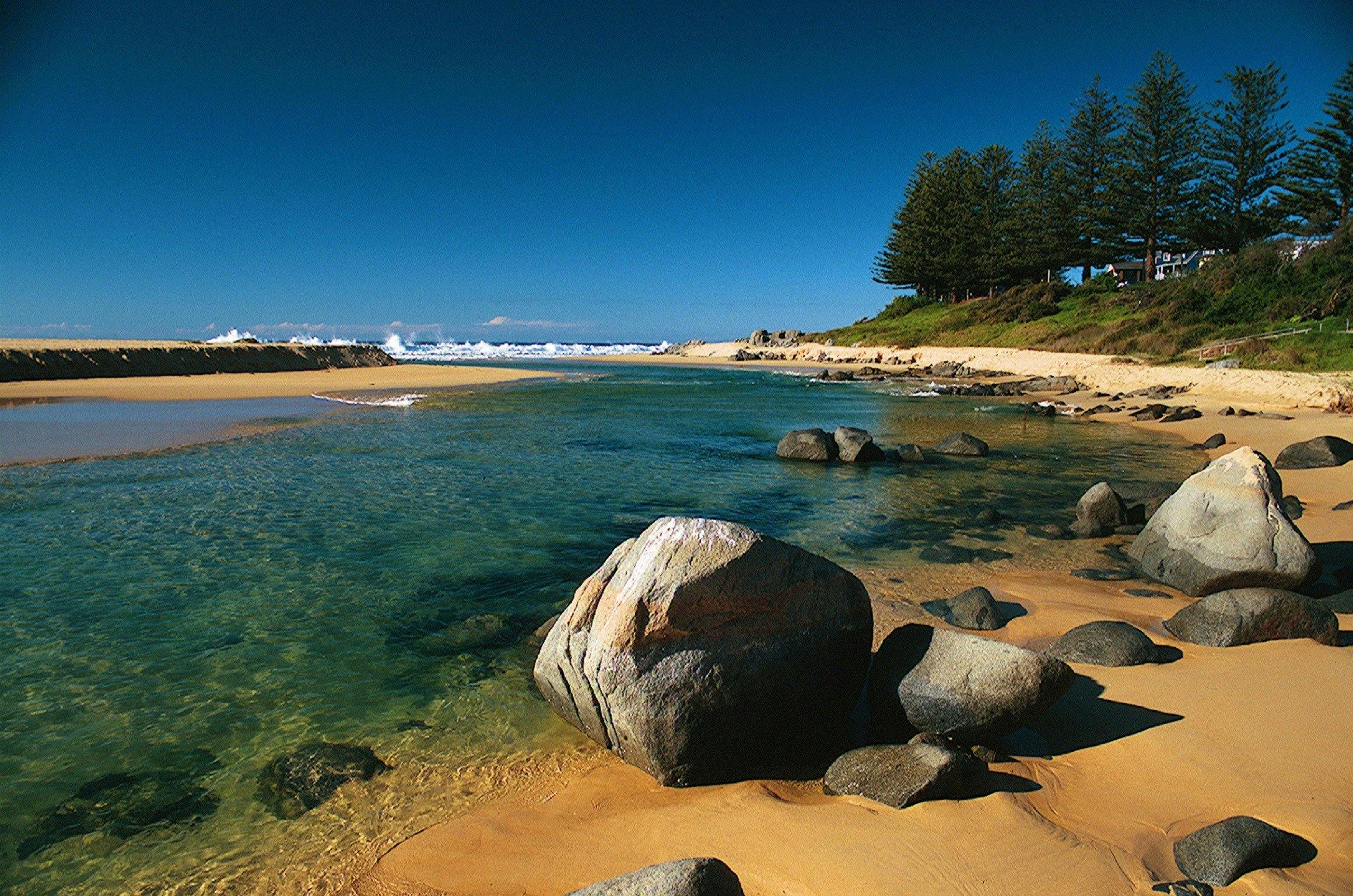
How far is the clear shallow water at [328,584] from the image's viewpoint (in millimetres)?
4074

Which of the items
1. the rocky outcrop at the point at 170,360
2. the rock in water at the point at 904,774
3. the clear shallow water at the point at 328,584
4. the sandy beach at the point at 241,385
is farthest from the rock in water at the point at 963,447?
the rocky outcrop at the point at 170,360

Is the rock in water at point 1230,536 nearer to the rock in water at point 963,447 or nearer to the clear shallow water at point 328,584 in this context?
the clear shallow water at point 328,584

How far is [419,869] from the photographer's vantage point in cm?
352

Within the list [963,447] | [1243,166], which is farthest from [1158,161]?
[963,447]

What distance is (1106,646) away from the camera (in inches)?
215

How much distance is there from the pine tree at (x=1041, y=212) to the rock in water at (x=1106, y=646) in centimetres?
6086

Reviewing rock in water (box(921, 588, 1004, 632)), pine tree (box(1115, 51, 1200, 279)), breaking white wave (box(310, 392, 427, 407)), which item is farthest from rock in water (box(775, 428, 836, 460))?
pine tree (box(1115, 51, 1200, 279))

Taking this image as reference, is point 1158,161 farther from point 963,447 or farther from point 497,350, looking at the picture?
point 497,350

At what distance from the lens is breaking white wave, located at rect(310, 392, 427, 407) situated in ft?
82.9

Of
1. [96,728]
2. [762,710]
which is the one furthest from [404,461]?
[762,710]

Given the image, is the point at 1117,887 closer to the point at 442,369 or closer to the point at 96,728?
the point at 96,728

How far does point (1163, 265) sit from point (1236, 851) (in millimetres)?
84465

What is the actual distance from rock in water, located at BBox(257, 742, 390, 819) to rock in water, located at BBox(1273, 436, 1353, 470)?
14.8 m

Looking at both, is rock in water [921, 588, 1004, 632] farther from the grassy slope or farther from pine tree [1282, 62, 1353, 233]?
pine tree [1282, 62, 1353, 233]
